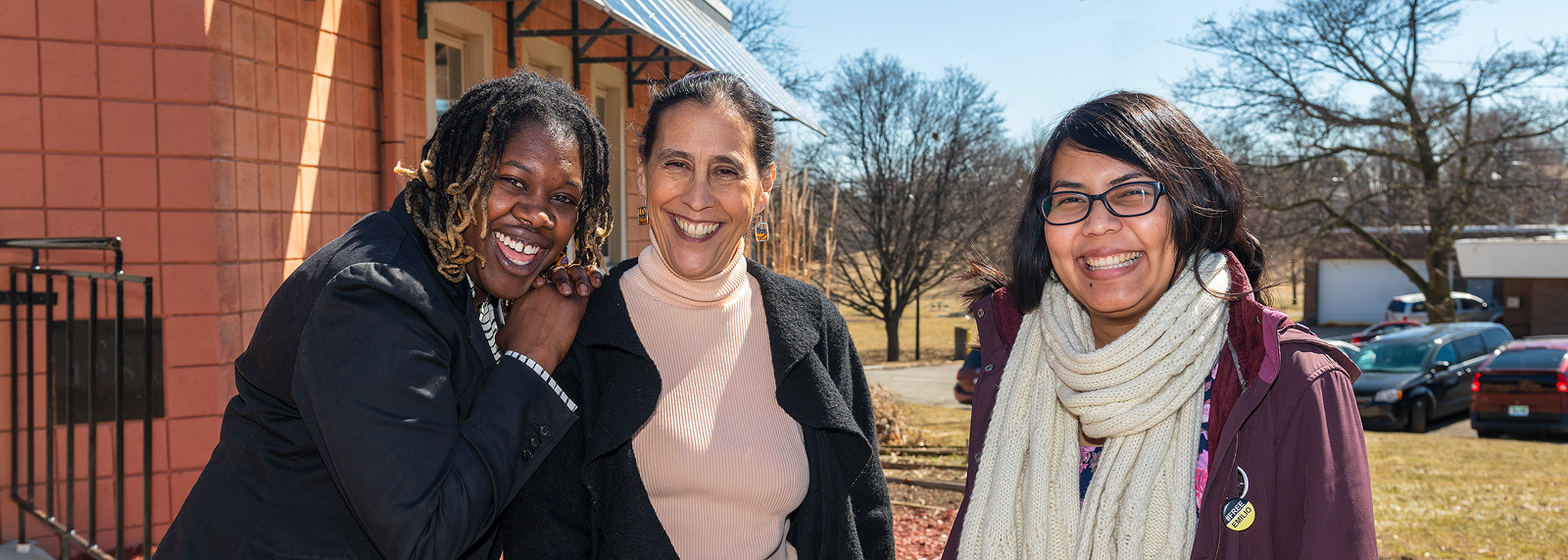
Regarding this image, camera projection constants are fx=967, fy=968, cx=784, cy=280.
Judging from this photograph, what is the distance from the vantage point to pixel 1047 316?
2326 millimetres

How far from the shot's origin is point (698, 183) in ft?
7.27

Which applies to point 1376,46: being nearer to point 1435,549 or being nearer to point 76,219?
point 1435,549

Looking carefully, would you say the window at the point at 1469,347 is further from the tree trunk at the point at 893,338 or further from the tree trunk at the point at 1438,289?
the tree trunk at the point at 893,338

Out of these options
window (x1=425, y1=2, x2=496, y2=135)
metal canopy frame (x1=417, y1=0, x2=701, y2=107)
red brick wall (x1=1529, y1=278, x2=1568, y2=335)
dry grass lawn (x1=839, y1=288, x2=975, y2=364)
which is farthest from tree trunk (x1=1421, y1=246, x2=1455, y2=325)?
window (x1=425, y1=2, x2=496, y2=135)

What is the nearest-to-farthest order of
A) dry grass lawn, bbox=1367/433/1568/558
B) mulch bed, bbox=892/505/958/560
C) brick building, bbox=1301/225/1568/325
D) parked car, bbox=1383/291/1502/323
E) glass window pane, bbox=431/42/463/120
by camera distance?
mulch bed, bbox=892/505/958/560
glass window pane, bbox=431/42/463/120
dry grass lawn, bbox=1367/433/1568/558
parked car, bbox=1383/291/1502/323
brick building, bbox=1301/225/1568/325

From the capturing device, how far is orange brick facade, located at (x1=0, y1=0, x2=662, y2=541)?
3914mm

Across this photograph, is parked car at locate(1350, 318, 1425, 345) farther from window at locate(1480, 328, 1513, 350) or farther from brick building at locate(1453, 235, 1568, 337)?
brick building at locate(1453, 235, 1568, 337)

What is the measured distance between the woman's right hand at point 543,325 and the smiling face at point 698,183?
0.91ft

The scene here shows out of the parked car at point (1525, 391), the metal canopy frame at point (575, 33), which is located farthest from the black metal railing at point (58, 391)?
the parked car at point (1525, 391)

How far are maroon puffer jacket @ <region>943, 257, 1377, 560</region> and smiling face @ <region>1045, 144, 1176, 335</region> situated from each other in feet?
0.73

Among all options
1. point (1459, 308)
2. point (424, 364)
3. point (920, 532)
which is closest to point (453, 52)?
point (920, 532)

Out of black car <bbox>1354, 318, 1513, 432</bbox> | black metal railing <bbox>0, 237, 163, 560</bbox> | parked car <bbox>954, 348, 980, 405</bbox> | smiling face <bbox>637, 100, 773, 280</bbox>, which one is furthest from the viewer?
black car <bbox>1354, 318, 1513, 432</bbox>

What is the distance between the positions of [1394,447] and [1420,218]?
44.2 feet

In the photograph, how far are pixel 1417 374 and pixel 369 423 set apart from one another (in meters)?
16.5
